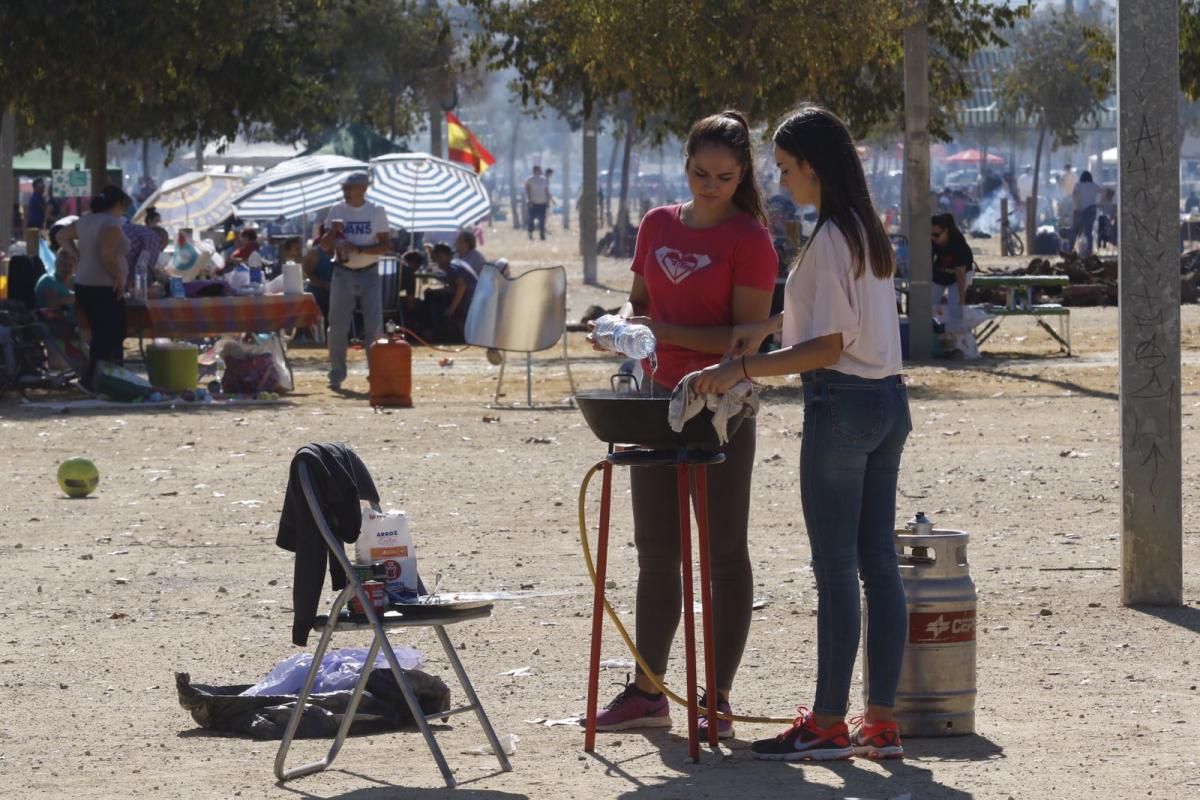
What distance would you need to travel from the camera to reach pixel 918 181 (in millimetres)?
20078

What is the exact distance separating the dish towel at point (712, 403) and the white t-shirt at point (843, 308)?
0.20 metres

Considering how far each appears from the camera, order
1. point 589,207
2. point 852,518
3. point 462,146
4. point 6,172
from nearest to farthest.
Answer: point 852,518
point 6,172
point 589,207
point 462,146

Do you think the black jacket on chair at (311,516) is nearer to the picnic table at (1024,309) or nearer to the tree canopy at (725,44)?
the tree canopy at (725,44)

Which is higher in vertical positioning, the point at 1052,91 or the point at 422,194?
the point at 1052,91

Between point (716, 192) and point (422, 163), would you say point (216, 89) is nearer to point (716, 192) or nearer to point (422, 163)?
point (422, 163)

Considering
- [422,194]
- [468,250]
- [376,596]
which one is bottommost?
[376,596]

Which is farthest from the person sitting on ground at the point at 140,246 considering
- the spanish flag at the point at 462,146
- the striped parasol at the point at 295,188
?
the spanish flag at the point at 462,146

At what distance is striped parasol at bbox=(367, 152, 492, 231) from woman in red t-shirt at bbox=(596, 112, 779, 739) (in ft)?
72.3

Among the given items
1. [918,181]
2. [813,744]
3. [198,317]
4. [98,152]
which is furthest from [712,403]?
[98,152]

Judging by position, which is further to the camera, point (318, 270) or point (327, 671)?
point (318, 270)

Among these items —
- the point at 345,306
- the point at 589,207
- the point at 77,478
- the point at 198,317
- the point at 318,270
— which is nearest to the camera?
the point at 77,478

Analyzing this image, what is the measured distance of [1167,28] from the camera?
7824mm

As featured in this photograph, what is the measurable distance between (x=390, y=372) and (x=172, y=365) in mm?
2133

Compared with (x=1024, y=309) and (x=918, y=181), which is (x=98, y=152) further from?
(x=1024, y=309)
